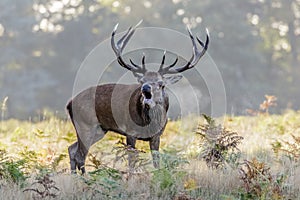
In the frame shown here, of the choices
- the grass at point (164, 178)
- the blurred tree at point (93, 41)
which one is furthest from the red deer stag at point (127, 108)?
the blurred tree at point (93, 41)

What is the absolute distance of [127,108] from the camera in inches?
348

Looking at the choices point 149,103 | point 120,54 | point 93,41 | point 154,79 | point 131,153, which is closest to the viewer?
point 131,153

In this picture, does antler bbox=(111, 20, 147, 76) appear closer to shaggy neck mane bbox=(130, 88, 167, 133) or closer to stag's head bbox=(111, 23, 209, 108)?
stag's head bbox=(111, 23, 209, 108)

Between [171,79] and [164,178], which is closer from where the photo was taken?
[164,178]

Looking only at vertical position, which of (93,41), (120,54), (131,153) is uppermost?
(93,41)

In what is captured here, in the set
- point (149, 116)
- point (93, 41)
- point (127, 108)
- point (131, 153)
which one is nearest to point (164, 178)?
point (131, 153)

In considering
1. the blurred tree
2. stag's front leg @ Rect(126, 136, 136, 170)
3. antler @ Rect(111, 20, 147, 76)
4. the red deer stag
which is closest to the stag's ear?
the red deer stag

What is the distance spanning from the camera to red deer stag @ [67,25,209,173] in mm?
8523

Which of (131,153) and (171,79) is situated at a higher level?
(171,79)

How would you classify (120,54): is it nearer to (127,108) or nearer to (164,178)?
(127,108)

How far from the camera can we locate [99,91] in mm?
9211

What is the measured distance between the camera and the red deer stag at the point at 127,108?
28.0ft

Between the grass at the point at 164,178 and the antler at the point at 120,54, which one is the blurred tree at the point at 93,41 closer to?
the antler at the point at 120,54

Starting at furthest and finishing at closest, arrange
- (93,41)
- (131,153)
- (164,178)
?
(93,41)
(131,153)
(164,178)
